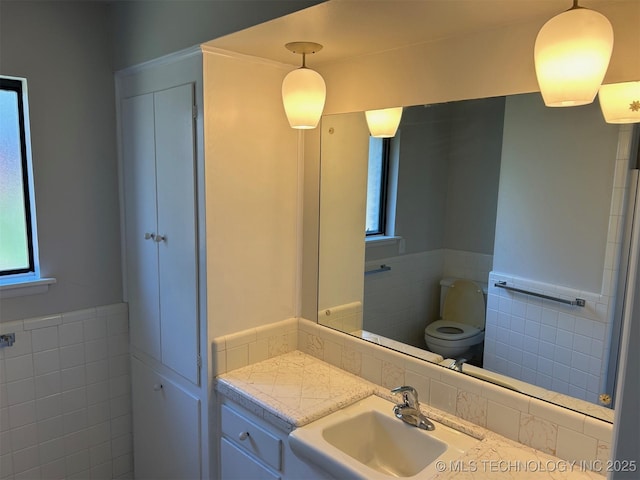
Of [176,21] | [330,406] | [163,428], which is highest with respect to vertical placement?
[176,21]

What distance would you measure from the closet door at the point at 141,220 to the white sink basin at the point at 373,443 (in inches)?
39.6

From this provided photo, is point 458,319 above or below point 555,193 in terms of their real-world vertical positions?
below

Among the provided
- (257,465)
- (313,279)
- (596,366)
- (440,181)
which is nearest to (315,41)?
(440,181)

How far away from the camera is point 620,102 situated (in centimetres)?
129

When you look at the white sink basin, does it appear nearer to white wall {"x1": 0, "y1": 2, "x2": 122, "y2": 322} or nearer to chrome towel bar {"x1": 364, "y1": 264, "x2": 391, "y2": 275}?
chrome towel bar {"x1": 364, "y1": 264, "x2": 391, "y2": 275}

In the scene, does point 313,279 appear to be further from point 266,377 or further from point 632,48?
point 632,48

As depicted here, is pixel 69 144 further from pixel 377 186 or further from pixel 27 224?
pixel 377 186

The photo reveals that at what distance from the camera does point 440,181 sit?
179 centimetres

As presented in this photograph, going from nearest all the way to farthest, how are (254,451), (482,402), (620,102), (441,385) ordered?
(620,102) < (482,402) < (441,385) < (254,451)

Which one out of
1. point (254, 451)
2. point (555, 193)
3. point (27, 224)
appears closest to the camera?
point (555, 193)

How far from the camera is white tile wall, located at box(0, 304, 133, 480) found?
216 cm

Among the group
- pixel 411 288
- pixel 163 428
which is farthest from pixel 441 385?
pixel 163 428

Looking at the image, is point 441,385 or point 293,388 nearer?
point 441,385

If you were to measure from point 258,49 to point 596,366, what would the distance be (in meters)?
1.58
